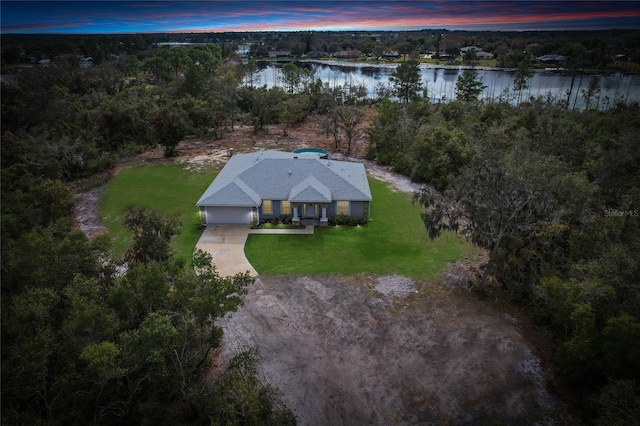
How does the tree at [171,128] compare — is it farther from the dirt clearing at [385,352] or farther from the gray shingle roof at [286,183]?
the dirt clearing at [385,352]

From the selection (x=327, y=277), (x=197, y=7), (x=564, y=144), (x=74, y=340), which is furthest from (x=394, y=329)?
(x=197, y=7)

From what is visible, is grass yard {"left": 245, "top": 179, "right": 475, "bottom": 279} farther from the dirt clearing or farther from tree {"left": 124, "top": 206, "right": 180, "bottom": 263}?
tree {"left": 124, "top": 206, "right": 180, "bottom": 263}

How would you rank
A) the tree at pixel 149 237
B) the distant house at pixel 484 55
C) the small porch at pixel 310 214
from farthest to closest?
the distant house at pixel 484 55 < the small porch at pixel 310 214 < the tree at pixel 149 237

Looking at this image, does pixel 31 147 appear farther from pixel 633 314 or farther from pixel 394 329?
pixel 633 314

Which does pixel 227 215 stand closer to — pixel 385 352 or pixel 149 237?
pixel 149 237

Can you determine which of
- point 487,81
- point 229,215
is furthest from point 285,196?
point 487,81

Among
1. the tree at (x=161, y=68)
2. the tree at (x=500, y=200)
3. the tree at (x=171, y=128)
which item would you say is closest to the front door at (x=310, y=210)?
the tree at (x=500, y=200)

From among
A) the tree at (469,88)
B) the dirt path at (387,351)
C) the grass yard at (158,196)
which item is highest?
the tree at (469,88)
